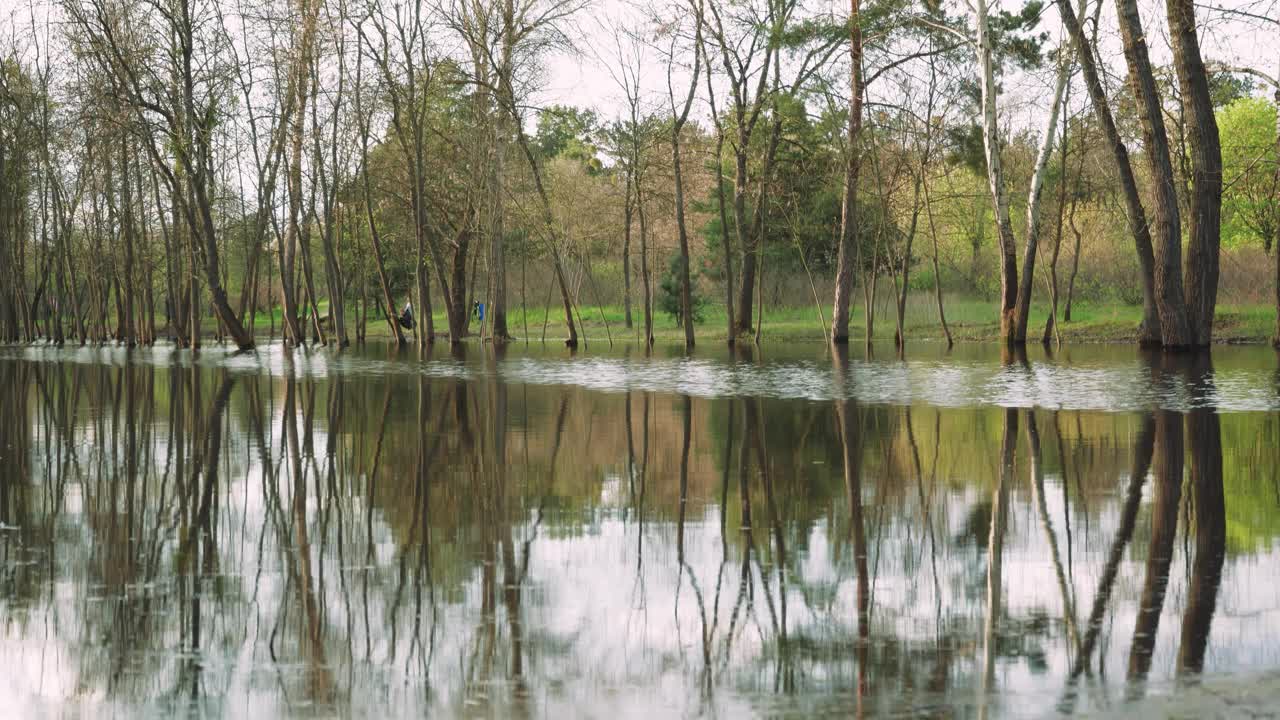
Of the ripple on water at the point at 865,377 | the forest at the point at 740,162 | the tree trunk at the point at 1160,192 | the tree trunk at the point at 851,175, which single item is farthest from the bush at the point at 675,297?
the tree trunk at the point at 1160,192

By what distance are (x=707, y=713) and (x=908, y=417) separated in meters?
11.7

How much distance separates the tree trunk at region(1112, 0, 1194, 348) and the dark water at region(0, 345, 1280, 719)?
15683 mm

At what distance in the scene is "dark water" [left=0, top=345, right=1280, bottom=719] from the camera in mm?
4508

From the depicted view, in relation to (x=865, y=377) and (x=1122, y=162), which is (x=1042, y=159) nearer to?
(x=1122, y=162)

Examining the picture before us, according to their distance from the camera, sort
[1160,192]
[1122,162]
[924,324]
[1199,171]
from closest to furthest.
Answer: [1199,171]
[1160,192]
[1122,162]
[924,324]

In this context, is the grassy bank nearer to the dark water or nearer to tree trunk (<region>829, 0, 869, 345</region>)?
tree trunk (<region>829, 0, 869, 345</region>)

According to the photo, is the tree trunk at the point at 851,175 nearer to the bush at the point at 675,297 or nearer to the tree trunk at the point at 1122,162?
the tree trunk at the point at 1122,162

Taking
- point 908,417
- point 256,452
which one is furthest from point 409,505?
point 908,417

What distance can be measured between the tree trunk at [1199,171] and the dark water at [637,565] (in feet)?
49.3

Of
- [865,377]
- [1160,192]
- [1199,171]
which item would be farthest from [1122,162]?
[865,377]

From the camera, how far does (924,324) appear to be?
170ft

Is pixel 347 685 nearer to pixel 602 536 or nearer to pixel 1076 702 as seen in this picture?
pixel 1076 702

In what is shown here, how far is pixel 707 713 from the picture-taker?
4.12 metres

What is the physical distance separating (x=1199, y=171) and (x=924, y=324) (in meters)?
23.4
